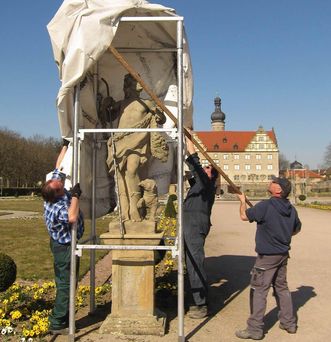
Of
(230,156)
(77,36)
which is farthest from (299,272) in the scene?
(230,156)

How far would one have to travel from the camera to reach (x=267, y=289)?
4477 millimetres

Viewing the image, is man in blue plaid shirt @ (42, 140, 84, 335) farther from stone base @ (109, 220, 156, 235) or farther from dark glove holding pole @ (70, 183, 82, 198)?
stone base @ (109, 220, 156, 235)

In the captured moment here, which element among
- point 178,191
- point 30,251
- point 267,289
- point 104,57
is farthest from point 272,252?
point 30,251

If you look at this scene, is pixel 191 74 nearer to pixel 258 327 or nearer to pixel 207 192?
pixel 207 192

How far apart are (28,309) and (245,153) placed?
81316mm

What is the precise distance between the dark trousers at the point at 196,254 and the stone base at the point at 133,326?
0.76 m

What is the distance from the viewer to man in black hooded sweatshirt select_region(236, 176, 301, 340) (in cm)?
444

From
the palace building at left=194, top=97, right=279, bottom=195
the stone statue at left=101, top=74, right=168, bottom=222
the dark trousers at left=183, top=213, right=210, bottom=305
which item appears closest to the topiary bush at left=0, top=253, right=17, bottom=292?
the stone statue at left=101, top=74, right=168, bottom=222

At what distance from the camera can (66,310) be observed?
14.8ft

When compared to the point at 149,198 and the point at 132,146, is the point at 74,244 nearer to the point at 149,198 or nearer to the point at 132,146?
the point at 149,198

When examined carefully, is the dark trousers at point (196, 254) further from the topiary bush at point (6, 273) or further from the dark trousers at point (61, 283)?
the topiary bush at point (6, 273)

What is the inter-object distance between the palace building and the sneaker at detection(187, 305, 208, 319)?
252 feet

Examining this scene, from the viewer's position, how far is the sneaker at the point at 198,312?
5.05m

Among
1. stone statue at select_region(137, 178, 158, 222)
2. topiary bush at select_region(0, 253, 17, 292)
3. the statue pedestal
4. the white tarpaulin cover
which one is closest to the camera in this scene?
the white tarpaulin cover
